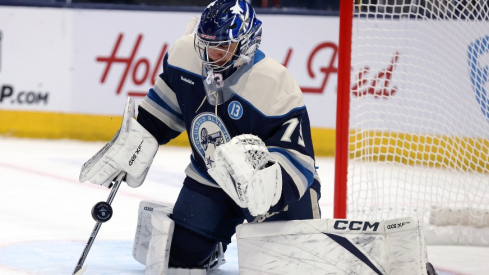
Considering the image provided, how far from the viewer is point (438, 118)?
4.13 m

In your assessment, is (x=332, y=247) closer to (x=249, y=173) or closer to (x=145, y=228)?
(x=249, y=173)

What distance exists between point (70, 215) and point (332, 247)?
1.65m

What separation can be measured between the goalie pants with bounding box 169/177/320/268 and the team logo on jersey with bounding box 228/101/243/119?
298 mm

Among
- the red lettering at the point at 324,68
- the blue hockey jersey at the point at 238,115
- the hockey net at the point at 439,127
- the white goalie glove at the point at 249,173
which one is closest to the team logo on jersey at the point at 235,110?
the blue hockey jersey at the point at 238,115

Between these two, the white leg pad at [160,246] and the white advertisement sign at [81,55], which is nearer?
the white leg pad at [160,246]

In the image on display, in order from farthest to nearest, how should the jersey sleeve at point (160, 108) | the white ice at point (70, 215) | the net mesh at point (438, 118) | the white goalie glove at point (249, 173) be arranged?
1. the net mesh at point (438, 118)
2. the white ice at point (70, 215)
3. the jersey sleeve at point (160, 108)
4. the white goalie glove at point (249, 173)

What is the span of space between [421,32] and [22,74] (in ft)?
9.91

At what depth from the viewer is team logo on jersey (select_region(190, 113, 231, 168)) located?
7.87 ft

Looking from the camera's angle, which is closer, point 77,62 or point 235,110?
point 235,110

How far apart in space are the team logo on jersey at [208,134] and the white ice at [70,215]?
1.51ft

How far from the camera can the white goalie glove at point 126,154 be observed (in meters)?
2.49

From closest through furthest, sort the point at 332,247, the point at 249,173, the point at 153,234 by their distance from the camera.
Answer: the point at 249,173
the point at 332,247
the point at 153,234

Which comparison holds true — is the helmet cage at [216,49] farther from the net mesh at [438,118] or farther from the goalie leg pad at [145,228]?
the net mesh at [438,118]

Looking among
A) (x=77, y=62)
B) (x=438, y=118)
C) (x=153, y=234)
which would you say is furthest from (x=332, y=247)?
(x=77, y=62)
